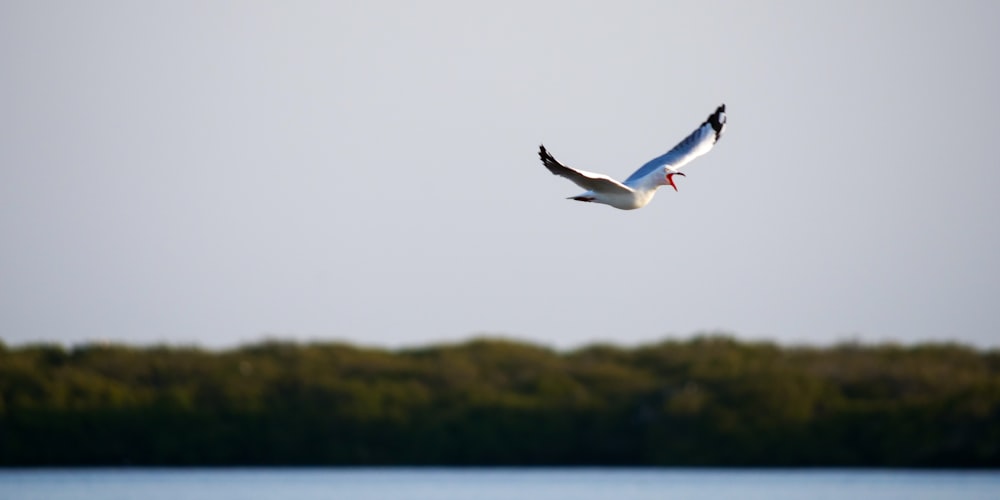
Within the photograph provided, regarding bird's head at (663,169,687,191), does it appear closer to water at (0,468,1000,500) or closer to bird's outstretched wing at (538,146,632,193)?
bird's outstretched wing at (538,146,632,193)

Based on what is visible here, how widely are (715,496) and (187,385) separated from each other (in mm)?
24044

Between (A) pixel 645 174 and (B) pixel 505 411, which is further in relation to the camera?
(B) pixel 505 411

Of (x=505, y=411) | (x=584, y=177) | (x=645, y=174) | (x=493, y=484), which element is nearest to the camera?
(x=584, y=177)

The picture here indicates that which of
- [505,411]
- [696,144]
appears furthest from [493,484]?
[696,144]

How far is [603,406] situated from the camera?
6078cm

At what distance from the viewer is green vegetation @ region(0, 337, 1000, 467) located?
188ft

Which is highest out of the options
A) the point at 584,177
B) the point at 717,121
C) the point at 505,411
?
the point at 505,411

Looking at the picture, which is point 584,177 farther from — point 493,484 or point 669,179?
point 493,484

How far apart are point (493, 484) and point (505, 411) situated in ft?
33.1

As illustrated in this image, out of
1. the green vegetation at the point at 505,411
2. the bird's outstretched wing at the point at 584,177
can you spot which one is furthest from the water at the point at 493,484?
the bird's outstretched wing at the point at 584,177

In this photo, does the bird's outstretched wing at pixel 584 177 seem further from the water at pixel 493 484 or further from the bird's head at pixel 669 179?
the water at pixel 493 484

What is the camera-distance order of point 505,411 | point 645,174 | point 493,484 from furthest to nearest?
1. point 505,411
2. point 493,484
3. point 645,174

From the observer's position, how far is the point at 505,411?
60844 millimetres

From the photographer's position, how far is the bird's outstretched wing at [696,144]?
2572cm
